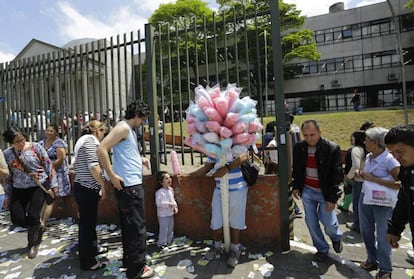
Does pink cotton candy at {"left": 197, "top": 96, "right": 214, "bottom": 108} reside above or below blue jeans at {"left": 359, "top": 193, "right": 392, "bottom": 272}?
above

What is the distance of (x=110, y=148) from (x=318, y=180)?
2.47 meters

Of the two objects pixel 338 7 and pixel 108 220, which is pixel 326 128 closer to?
pixel 108 220

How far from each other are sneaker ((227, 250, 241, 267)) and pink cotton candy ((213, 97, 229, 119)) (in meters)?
1.71

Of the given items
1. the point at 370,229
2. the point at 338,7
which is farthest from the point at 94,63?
the point at 338,7

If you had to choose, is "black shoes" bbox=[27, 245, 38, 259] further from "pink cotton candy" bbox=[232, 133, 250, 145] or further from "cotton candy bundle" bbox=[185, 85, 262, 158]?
"pink cotton candy" bbox=[232, 133, 250, 145]

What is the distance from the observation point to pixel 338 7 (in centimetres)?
3266

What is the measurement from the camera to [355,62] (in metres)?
31.0

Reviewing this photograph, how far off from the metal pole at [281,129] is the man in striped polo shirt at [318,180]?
0.59ft

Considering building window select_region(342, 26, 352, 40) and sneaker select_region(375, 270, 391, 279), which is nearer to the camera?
sneaker select_region(375, 270, 391, 279)

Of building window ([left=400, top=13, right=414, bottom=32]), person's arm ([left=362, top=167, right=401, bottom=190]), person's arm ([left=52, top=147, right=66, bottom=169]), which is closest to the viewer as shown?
person's arm ([left=362, top=167, right=401, bottom=190])

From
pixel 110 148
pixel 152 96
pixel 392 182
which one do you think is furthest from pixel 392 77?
pixel 110 148

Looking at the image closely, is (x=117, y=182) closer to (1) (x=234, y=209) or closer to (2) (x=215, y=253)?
(1) (x=234, y=209)

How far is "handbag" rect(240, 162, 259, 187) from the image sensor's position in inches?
142

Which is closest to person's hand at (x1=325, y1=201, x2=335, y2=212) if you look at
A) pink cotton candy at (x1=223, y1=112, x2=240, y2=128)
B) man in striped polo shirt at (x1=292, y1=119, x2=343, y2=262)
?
man in striped polo shirt at (x1=292, y1=119, x2=343, y2=262)
